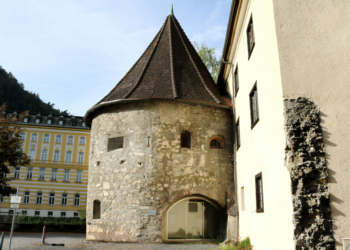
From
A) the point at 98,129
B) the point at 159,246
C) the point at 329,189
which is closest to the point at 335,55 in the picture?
the point at 329,189

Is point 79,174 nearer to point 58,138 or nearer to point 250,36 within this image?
point 58,138

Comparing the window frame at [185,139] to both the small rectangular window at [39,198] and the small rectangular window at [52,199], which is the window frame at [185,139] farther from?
the small rectangular window at [39,198]

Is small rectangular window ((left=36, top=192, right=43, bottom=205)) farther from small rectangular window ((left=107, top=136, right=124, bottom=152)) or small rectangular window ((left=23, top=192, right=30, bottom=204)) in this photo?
small rectangular window ((left=107, top=136, right=124, bottom=152))

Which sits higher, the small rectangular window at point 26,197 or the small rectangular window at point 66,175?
the small rectangular window at point 66,175

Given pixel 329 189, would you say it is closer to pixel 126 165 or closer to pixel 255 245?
pixel 255 245

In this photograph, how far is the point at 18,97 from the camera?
249 feet

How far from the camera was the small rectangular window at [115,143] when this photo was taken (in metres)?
14.9

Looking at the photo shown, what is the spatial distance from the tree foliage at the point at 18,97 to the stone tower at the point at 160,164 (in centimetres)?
6231

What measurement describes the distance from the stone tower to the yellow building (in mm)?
33010

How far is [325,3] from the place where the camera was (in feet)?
26.8

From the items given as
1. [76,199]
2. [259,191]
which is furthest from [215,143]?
[76,199]

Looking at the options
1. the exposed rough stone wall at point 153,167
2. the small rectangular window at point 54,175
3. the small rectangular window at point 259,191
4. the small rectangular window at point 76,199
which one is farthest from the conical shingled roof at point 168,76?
the small rectangular window at point 54,175

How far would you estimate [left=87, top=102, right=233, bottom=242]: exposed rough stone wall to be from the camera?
13445 mm

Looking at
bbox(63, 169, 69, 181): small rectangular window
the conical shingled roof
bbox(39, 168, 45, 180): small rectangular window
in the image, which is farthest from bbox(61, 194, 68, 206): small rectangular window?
the conical shingled roof
